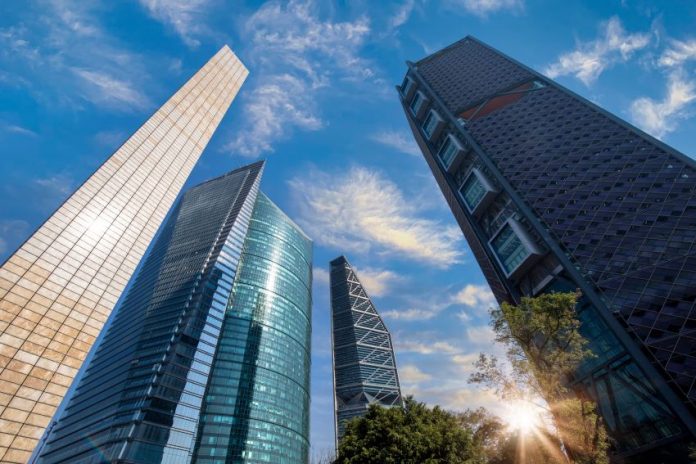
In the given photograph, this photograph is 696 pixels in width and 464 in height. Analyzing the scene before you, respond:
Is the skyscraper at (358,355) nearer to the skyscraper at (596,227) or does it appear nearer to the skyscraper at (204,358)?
the skyscraper at (204,358)

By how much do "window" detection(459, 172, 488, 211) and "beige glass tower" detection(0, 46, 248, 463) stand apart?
187 ft

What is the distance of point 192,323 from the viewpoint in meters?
78.9

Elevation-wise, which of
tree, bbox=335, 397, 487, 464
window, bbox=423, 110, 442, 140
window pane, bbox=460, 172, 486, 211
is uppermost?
window, bbox=423, 110, 442, 140

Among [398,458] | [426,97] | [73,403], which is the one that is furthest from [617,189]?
[73,403]

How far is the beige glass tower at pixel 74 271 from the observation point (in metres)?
12.4

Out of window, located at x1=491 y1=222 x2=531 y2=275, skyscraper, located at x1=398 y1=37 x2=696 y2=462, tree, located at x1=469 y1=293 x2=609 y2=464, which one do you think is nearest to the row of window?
window, located at x1=491 y1=222 x2=531 y2=275

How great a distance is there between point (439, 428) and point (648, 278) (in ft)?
104

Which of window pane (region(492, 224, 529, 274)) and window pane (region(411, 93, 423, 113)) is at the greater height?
window pane (region(411, 93, 423, 113))

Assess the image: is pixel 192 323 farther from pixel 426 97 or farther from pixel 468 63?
pixel 468 63

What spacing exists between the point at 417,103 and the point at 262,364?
292ft

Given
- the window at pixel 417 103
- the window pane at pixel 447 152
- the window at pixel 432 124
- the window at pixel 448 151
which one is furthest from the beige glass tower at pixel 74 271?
the window at pixel 417 103

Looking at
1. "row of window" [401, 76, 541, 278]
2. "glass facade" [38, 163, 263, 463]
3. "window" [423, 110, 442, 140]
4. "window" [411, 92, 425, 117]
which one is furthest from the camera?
"window" [411, 92, 425, 117]

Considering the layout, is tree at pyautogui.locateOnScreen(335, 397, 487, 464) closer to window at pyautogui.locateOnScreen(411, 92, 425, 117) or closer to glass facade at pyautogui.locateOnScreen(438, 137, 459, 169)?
glass facade at pyautogui.locateOnScreen(438, 137, 459, 169)

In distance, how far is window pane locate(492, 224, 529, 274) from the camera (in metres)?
54.5
